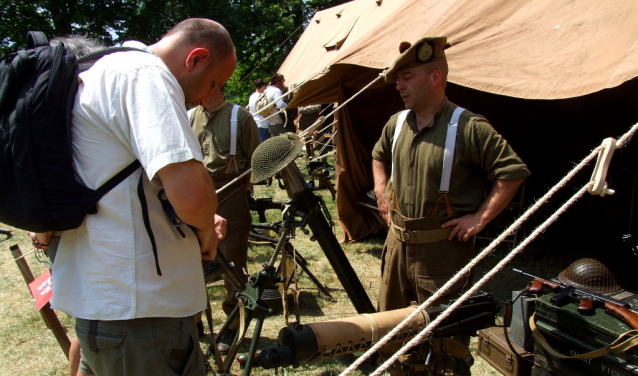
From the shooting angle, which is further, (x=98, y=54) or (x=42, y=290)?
(x=42, y=290)

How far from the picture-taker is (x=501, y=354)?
8.45 feet

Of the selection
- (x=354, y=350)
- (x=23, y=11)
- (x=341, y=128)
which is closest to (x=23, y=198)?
(x=354, y=350)

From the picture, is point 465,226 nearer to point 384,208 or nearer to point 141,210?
point 384,208

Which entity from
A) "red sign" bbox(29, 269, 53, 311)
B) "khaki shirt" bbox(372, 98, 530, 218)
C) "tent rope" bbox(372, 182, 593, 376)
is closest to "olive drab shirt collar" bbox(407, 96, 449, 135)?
"khaki shirt" bbox(372, 98, 530, 218)

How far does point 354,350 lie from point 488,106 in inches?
179

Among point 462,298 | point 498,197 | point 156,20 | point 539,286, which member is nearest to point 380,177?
point 498,197

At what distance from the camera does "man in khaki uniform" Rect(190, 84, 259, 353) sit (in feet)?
12.0

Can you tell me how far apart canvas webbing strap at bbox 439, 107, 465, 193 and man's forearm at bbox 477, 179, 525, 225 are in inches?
8.6

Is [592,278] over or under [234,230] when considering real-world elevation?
under

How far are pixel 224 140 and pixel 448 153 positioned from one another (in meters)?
1.86

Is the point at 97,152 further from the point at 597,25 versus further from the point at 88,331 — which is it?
the point at 597,25

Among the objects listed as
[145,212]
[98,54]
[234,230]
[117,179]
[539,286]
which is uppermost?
[98,54]

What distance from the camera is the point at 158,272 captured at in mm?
1363

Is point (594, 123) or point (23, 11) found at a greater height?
point (23, 11)
